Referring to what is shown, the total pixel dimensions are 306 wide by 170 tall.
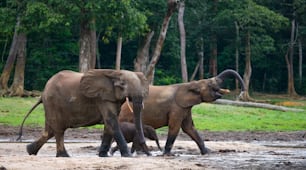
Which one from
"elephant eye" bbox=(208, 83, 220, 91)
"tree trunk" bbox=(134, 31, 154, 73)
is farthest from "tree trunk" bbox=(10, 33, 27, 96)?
"elephant eye" bbox=(208, 83, 220, 91)

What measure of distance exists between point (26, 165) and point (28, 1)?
22477 mm

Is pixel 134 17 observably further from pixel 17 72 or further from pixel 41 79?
pixel 41 79

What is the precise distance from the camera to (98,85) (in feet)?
59.0

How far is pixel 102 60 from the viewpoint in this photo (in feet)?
182

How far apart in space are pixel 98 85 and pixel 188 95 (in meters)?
3.23

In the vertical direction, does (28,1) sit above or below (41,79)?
above

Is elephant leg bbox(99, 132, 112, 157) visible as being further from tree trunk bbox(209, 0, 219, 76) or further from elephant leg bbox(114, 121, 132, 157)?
tree trunk bbox(209, 0, 219, 76)

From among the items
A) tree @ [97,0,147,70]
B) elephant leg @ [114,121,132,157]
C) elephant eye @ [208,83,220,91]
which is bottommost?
elephant leg @ [114,121,132,157]

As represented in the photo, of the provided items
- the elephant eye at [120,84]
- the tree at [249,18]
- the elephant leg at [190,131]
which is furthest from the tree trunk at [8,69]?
the elephant eye at [120,84]

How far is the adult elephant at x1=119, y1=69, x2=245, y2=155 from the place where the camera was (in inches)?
804

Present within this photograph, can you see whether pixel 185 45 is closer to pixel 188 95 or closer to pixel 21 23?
pixel 21 23

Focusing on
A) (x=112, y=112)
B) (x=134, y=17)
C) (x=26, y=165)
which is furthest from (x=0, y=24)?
(x=26, y=165)

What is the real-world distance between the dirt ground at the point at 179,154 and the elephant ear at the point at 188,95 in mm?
1219

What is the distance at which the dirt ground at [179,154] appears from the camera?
15203mm
